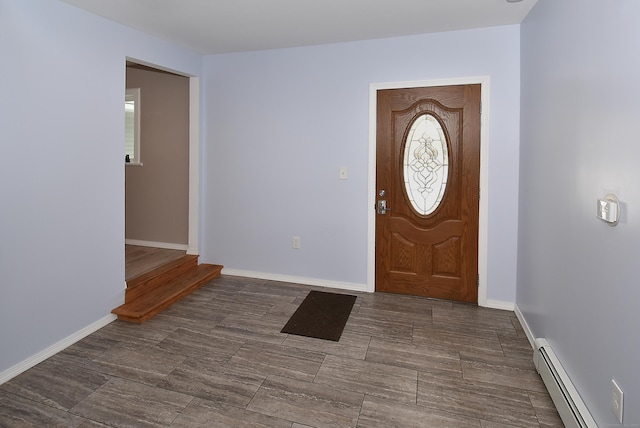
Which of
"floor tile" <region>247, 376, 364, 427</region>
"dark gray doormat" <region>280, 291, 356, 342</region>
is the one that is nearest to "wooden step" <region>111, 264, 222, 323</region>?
"dark gray doormat" <region>280, 291, 356, 342</region>

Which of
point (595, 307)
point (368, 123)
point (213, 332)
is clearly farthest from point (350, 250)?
point (595, 307)

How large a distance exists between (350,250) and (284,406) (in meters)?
2.00

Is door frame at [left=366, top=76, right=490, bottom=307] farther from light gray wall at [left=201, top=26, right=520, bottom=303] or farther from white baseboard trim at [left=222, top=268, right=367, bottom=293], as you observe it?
white baseboard trim at [left=222, top=268, right=367, bottom=293]

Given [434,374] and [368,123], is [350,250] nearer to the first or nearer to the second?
[368,123]

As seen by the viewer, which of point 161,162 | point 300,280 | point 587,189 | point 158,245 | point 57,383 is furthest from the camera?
point 158,245

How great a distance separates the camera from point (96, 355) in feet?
8.39

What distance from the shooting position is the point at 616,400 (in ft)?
4.96

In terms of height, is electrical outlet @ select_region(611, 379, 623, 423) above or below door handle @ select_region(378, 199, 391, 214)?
below

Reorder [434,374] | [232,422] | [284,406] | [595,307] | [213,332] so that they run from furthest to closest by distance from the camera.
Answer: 1. [213,332]
2. [434,374]
3. [284,406]
4. [232,422]
5. [595,307]

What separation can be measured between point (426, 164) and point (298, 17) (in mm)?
1734

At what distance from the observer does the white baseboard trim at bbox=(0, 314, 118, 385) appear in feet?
7.52

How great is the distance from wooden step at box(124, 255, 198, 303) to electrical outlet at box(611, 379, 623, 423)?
11.2 ft

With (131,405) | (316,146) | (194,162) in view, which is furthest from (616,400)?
(194,162)

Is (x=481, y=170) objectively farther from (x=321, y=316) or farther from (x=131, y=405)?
(x=131, y=405)
